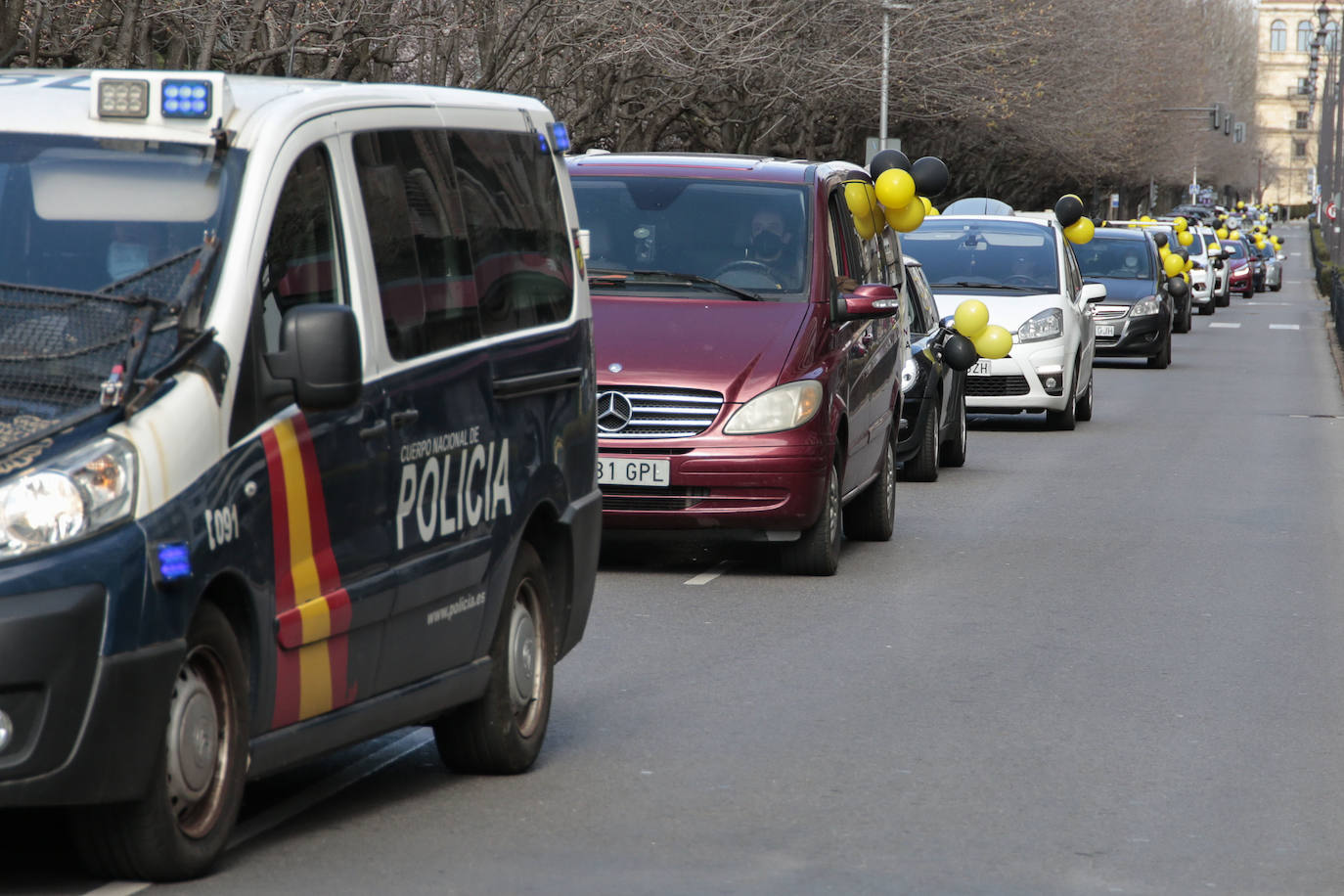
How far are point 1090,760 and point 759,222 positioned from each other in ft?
16.5

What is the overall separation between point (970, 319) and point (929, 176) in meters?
2.34

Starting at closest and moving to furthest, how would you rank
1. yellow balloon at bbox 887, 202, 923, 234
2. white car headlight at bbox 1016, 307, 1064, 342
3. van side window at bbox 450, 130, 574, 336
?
van side window at bbox 450, 130, 574, 336
yellow balloon at bbox 887, 202, 923, 234
white car headlight at bbox 1016, 307, 1064, 342

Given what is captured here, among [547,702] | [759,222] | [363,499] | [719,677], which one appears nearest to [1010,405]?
[759,222]

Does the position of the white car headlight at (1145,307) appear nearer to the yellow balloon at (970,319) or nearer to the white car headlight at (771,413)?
the yellow balloon at (970,319)

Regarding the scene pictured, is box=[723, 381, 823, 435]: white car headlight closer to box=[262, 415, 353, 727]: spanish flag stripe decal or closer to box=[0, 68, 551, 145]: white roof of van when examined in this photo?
box=[0, 68, 551, 145]: white roof of van

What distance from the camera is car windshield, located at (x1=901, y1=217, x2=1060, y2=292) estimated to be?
2111cm

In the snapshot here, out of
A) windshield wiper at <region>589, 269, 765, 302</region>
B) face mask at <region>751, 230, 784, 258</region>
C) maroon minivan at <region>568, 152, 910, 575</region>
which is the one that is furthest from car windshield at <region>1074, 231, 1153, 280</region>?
windshield wiper at <region>589, 269, 765, 302</region>

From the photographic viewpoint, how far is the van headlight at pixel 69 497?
15.5 ft

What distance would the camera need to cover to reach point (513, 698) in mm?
6695

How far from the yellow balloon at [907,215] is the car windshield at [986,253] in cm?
428

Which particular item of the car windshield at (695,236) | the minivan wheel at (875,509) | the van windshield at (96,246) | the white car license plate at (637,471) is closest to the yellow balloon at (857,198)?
the car windshield at (695,236)

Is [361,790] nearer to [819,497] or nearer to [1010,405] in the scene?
[819,497]

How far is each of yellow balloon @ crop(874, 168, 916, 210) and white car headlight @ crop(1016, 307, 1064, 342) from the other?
5.18 metres

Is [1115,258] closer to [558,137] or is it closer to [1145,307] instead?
[1145,307]
